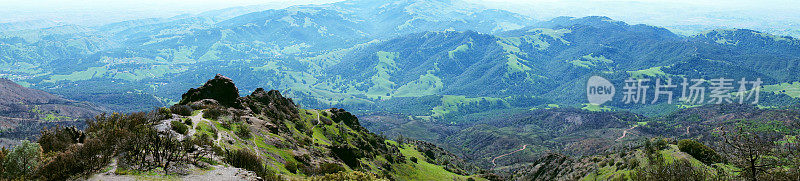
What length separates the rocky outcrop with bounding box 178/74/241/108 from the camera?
216 feet

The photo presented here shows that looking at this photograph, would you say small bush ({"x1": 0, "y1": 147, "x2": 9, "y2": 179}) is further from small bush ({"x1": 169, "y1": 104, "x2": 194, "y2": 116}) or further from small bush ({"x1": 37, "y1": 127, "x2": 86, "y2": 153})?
small bush ({"x1": 169, "y1": 104, "x2": 194, "y2": 116})

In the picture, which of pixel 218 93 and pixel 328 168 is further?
pixel 218 93

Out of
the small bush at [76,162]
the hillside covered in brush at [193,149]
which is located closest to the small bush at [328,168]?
the hillside covered in brush at [193,149]

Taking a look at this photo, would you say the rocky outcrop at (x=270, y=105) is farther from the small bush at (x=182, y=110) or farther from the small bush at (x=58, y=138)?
the small bush at (x=58, y=138)

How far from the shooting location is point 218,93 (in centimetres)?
6662

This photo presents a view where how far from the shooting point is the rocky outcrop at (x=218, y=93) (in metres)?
65.9

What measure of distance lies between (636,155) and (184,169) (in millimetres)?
66049

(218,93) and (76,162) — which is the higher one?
(76,162)

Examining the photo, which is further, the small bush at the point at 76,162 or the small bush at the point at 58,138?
the small bush at the point at 58,138

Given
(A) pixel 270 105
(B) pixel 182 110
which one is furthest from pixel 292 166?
(A) pixel 270 105

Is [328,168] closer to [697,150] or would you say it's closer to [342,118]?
[697,150]

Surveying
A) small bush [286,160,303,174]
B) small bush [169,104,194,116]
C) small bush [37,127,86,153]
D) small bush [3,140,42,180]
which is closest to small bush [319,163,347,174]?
small bush [286,160,303,174]

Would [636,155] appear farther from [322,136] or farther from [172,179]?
[172,179]

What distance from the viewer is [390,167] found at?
82.1 metres
